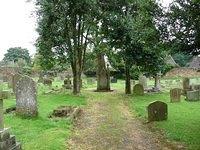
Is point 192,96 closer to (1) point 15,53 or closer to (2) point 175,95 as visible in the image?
(2) point 175,95

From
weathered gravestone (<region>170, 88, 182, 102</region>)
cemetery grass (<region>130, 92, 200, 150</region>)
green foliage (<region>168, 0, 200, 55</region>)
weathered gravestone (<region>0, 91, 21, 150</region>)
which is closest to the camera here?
weathered gravestone (<region>0, 91, 21, 150</region>)

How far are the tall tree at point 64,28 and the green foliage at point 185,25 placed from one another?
51.1ft

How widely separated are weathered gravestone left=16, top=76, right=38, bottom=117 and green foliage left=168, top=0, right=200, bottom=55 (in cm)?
688

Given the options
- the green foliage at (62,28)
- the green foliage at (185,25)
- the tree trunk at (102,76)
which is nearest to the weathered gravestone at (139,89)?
the green foliage at (62,28)

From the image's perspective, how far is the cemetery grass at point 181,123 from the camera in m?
14.1

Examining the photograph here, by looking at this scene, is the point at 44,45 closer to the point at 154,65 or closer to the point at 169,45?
the point at 154,65

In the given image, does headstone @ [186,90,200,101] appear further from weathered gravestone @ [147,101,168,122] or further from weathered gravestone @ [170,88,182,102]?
weathered gravestone @ [147,101,168,122]

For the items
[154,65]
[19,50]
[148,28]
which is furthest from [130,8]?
[19,50]

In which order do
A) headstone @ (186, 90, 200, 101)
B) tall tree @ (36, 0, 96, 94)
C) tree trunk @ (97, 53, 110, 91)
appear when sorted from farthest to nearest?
tree trunk @ (97, 53, 110, 91) → tall tree @ (36, 0, 96, 94) → headstone @ (186, 90, 200, 101)

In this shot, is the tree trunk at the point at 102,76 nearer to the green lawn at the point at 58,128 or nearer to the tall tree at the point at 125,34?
the tall tree at the point at 125,34

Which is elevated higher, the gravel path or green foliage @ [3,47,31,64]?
green foliage @ [3,47,31,64]

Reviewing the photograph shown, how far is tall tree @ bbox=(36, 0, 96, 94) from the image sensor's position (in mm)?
→ 30984

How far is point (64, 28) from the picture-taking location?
32.4 metres

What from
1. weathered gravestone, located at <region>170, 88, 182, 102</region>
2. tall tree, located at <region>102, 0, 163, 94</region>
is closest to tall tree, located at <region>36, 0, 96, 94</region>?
tall tree, located at <region>102, 0, 163, 94</region>
